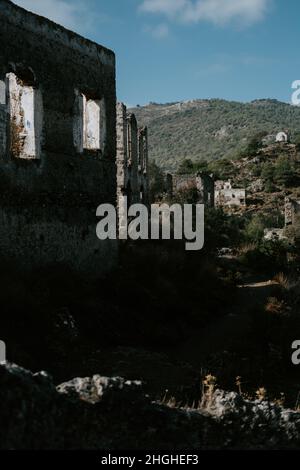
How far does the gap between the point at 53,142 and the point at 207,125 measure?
95.6m

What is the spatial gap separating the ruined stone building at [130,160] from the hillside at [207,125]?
173 ft

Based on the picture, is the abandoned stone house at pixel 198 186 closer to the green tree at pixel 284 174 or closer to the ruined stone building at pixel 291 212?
the ruined stone building at pixel 291 212

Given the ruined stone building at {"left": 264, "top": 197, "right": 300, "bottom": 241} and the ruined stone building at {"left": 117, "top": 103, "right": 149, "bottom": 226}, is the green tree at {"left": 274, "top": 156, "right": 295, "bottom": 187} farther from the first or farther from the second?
the ruined stone building at {"left": 117, "top": 103, "right": 149, "bottom": 226}

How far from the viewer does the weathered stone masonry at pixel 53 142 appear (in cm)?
1135

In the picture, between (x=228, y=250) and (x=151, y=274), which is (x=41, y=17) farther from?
(x=228, y=250)

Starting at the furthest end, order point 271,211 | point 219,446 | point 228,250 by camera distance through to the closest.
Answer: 1. point 271,211
2. point 228,250
3. point 219,446

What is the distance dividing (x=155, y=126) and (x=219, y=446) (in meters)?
107

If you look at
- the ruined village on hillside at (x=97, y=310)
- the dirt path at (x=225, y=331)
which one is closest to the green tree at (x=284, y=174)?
the ruined village on hillside at (x=97, y=310)

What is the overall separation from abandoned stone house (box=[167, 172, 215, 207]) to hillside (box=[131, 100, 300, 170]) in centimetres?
3856

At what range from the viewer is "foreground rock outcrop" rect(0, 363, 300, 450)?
14.9 ft

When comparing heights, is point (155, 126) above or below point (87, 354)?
above
